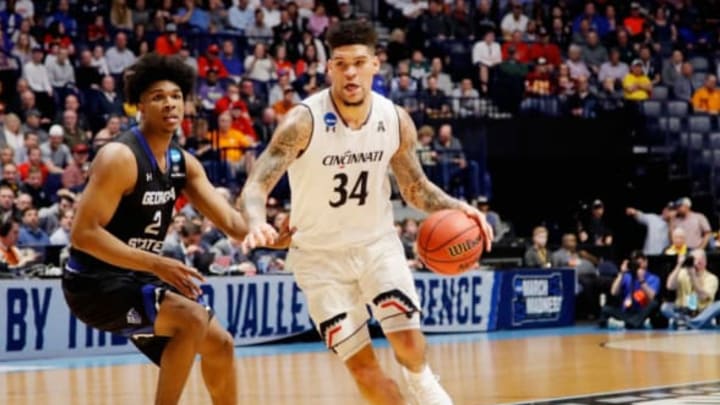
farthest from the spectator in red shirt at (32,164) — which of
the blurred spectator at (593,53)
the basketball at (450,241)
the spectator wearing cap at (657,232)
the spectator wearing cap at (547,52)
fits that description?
the blurred spectator at (593,53)

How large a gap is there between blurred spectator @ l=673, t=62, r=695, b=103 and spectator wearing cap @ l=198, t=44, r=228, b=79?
948 centimetres

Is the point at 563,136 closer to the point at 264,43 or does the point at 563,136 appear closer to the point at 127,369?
the point at 264,43

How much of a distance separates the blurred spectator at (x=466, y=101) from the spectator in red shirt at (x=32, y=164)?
806 cm

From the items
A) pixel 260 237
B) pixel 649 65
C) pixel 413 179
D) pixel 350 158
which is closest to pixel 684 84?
pixel 649 65

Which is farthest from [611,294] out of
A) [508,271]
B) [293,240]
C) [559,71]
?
[293,240]

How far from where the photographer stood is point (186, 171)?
25.4ft

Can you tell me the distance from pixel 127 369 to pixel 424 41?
12.7 m

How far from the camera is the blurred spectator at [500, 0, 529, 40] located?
27.1 meters

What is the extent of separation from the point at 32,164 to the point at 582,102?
1100 centimetres

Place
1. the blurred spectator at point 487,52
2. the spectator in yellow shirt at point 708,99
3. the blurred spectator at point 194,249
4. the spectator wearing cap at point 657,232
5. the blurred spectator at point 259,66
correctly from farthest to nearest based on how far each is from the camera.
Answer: the spectator in yellow shirt at point 708,99 < the blurred spectator at point 487,52 < the spectator wearing cap at point 657,232 < the blurred spectator at point 259,66 < the blurred spectator at point 194,249

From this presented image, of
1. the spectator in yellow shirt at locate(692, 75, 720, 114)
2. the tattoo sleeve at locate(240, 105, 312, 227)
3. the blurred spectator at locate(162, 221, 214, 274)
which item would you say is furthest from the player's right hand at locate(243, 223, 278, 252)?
the spectator in yellow shirt at locate(692, 75, 720, 114)

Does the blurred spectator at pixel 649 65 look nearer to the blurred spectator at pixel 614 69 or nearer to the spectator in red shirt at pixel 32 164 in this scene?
the blurred spectator at pixel 614 69

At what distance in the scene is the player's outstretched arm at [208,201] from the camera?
770 cm

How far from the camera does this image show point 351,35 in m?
7.56
